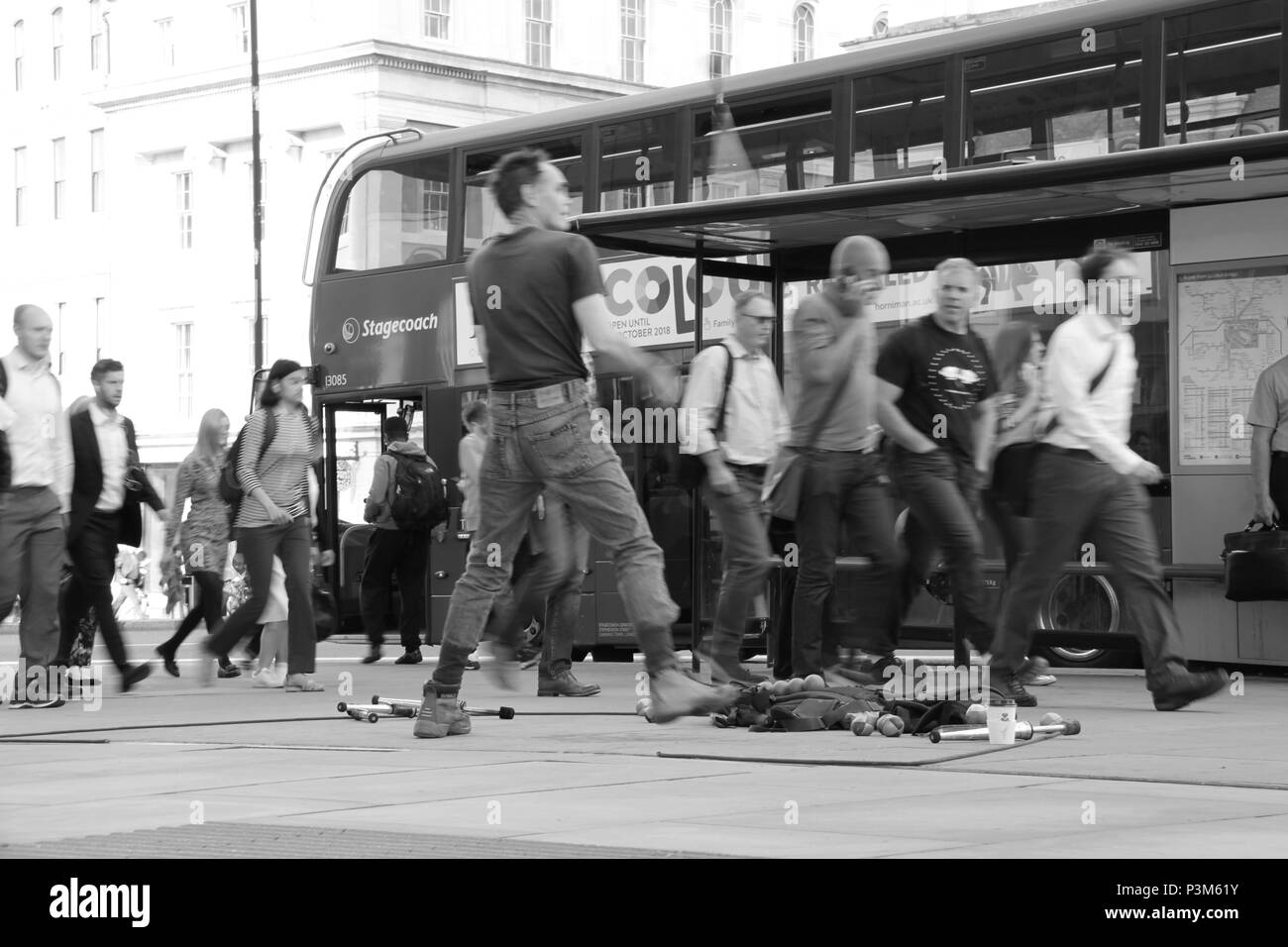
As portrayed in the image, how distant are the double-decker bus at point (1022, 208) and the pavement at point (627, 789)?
2631 millimetres

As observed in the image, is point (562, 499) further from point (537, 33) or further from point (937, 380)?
point (537, 33)

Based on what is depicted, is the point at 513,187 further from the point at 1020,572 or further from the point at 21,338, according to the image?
the point at 21,338

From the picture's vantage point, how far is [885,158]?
13.1 meters

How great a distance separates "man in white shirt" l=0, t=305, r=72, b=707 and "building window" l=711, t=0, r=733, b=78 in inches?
1612

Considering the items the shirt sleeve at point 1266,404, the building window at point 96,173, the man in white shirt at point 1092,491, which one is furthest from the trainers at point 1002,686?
the building window at point 96,173

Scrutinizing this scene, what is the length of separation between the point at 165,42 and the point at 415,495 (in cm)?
3651

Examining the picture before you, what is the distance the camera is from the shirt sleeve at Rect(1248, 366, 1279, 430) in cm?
1168

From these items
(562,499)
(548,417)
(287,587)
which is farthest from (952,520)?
(287,587)

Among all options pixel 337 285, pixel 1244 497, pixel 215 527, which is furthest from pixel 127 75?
pixel 1244 497

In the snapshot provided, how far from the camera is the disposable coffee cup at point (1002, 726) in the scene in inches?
301

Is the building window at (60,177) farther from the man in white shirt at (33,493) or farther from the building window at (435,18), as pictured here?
the man in white shirt at (33,493)

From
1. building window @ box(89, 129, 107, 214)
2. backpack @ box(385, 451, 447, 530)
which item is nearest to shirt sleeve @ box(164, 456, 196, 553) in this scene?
backpack @ box(385, 451, 447, 530)

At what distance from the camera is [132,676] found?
1211cm

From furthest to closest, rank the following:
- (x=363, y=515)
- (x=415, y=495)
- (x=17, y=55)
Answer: (x=17, y=55), (x=363, y=515), (x=415, y=495)
